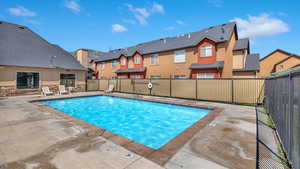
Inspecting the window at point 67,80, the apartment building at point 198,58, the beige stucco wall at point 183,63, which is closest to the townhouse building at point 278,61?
the apartment building at point 198,58

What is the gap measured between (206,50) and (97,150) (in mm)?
14575

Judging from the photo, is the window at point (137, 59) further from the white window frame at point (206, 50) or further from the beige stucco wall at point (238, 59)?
the beige stucco wall at point (238, 59)

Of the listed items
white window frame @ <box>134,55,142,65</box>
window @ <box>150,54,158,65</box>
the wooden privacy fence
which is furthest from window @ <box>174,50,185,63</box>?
white window frame @ <box>134,55,142,65</box>

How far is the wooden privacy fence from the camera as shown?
29.9 ft

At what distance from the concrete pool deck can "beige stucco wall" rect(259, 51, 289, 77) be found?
97.2 ft

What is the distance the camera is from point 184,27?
20922mm

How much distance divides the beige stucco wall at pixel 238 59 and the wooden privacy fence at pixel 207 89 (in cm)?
971

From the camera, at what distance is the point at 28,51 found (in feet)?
48.5

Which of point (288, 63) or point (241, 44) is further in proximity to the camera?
point (288, 63)

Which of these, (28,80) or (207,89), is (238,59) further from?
(28,80)

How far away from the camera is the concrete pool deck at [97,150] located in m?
2.68

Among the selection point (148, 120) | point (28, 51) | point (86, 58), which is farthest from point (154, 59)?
point (86, 58)

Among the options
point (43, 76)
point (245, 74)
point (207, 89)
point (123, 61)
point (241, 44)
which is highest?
point (241, 44)

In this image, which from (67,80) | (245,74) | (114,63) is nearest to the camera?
(67,80)
